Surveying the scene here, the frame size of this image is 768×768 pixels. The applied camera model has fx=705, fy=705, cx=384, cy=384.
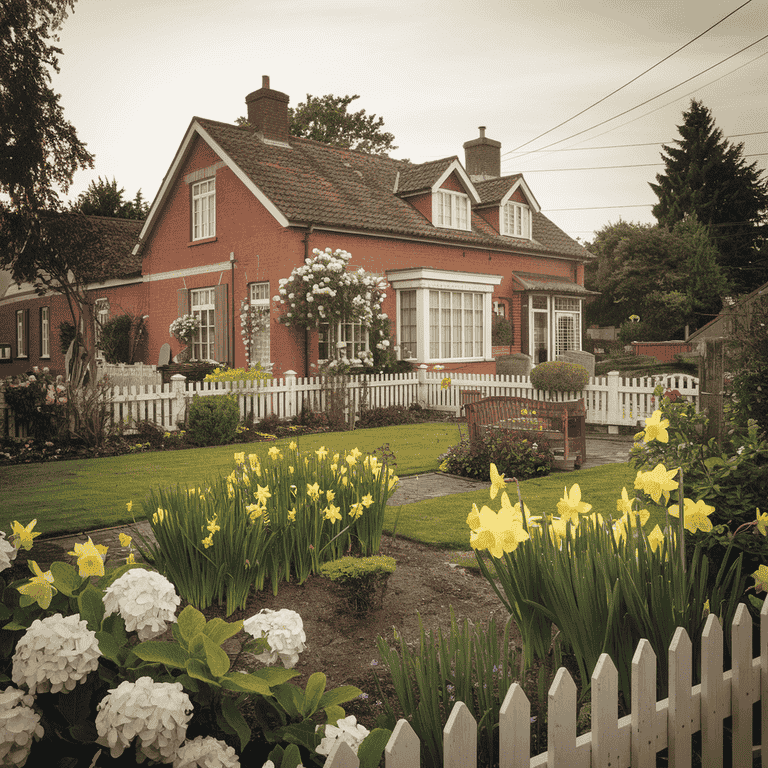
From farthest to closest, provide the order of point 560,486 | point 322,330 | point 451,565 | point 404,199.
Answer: point 404,199 → point 322,330 → point 560,486 → point 451,565

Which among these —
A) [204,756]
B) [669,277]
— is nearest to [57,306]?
[669,277]

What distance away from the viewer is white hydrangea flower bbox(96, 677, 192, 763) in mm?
1563

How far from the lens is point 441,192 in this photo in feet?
67.6

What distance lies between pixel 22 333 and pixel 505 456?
27.8 meters

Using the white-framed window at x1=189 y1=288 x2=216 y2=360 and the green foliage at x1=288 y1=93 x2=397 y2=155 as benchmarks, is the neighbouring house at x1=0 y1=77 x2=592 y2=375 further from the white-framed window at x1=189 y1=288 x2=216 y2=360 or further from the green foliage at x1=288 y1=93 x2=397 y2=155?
the green foliage at x1=288 y1=93 x2=397 y2=155

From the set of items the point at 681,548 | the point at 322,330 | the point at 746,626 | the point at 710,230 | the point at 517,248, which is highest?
the point at 710,230

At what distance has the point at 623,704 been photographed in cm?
247

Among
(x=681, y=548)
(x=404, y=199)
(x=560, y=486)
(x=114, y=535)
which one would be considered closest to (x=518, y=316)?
(x=404, y=199)

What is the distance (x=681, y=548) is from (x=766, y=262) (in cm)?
3937

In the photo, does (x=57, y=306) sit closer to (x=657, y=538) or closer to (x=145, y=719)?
(x=657, y=538)

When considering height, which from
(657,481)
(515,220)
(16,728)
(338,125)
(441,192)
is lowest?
(16,728)

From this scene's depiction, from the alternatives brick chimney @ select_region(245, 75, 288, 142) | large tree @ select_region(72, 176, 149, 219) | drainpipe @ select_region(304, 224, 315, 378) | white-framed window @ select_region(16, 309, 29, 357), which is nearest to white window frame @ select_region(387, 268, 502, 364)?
drainpipe @ select_region(304, 224, 315, 378)

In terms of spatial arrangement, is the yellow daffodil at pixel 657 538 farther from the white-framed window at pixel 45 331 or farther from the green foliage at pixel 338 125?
the green foliage at pixel 338 125

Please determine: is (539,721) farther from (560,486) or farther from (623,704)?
(560,486)
